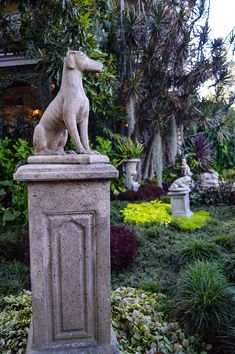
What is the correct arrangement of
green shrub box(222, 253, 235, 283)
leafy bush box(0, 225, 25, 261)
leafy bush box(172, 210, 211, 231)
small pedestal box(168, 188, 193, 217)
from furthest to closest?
small pedestal box(168, 188, 193, 217) → leafy bush box(172, 210, 211, 231) → leafy bush box(0, 225, 25, 261) → green shrub box(222, 253, 235, 283)

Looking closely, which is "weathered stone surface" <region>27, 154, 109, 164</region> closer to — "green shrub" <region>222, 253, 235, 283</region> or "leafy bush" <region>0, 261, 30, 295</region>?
"leafy bush" <region>0, 261, 30, 295</region>

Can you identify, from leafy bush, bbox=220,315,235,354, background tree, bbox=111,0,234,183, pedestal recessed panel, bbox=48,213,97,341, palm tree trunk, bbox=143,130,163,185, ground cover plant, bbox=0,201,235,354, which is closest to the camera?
pedestal recessed panel, bbox=48,213,97,341

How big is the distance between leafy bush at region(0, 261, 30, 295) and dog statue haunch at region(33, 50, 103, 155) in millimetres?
1907

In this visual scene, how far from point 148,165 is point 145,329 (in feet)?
23.6

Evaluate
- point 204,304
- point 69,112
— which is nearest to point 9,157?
point 69,112

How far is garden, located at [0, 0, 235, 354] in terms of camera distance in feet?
7.97

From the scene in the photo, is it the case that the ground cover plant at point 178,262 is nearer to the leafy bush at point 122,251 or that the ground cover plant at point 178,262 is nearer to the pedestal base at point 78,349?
the leafy bush at point 122,251

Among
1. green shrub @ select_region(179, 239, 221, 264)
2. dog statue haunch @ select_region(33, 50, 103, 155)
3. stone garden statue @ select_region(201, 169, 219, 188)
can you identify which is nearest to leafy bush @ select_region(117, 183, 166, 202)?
stone garden statue @ select_region(201, 169, 219, 188)

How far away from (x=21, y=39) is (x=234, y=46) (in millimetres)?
6369

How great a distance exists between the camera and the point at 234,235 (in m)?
4.30

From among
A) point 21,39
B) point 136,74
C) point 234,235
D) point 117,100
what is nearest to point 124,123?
point 117,100

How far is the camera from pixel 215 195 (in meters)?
7.81

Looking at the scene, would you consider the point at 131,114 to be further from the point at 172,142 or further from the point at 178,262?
the point at 178,262

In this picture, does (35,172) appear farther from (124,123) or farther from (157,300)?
(124,123)
